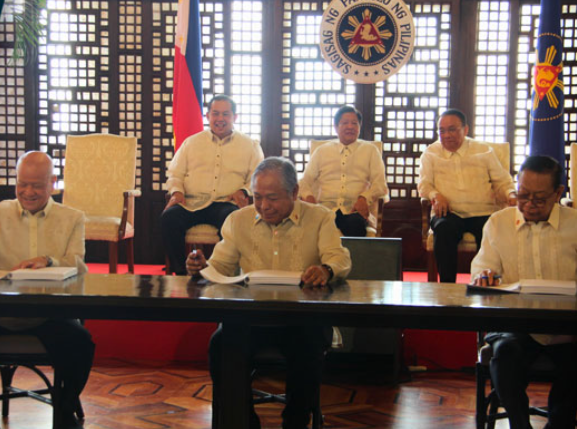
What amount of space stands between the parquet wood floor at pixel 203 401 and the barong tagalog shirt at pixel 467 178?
125 centimetres

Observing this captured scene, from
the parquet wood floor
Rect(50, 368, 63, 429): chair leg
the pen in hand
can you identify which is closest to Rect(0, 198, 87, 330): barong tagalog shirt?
Rect(50, 368, 63, 429): chair leg

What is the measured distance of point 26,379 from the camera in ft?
10.4

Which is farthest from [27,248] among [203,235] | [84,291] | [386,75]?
[386,75]

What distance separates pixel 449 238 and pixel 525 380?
77.4 inches

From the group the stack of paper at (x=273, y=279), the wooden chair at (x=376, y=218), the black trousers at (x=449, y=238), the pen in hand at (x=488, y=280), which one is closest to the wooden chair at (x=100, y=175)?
the wooden chair at (x=376, y=218)

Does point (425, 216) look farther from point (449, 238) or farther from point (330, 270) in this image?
point (330, 270)

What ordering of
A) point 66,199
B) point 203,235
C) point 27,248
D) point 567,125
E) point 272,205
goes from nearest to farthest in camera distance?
point 272,205 → point 27,248 → point 203,235 → point 66,199 → point 567,125

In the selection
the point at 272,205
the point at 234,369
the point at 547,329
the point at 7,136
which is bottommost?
the point at 234,369

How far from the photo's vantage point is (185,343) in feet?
11.3

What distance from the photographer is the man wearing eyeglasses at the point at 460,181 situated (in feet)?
13.2

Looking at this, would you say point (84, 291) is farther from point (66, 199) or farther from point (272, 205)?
point (66, 199)

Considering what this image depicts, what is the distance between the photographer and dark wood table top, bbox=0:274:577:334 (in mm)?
1701

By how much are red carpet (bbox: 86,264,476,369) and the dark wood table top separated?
1.47 meters

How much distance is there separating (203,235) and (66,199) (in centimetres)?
123
